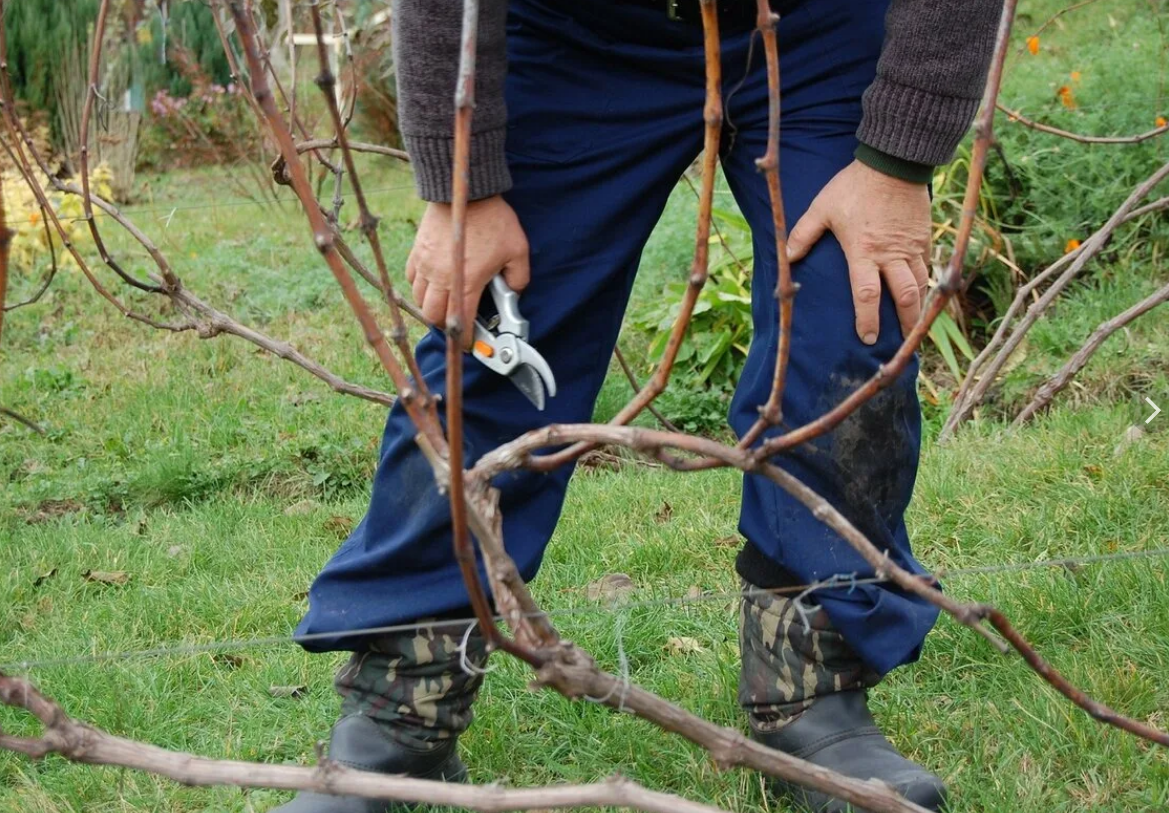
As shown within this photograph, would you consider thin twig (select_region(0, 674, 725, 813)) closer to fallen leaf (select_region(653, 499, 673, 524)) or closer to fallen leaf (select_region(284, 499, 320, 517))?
fallen leaf (select_region(653, 499, 673, 524))

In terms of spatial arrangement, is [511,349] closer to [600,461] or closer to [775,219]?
[775,219]

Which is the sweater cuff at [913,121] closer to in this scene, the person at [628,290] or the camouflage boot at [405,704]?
the person at [628,290]

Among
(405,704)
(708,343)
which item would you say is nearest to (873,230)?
(405,704)

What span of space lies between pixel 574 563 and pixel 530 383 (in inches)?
49.5

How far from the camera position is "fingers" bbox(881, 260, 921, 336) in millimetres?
1761

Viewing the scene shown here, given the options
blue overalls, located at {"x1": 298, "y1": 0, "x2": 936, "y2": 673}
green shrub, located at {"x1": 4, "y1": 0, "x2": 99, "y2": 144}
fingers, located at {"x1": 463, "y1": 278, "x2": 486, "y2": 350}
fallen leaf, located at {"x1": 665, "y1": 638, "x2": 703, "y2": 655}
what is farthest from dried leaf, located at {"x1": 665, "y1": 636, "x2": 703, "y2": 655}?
green shrub, located at {"x1": 4, "y1": 0, "x2": 99, "y2": 144}

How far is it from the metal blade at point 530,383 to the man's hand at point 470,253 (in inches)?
3.3

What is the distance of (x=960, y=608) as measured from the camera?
133 centimetres

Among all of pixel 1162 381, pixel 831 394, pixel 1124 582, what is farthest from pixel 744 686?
pixel 1162 381

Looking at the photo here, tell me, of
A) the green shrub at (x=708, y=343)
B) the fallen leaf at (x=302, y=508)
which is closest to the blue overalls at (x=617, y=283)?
the fallen leaf at (x=302, y=508)

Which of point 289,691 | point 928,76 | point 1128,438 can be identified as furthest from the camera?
point 1128,438

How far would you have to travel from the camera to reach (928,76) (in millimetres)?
1691

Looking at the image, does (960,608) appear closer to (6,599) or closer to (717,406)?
(6,599)

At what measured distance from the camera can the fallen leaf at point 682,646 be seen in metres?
2.50
